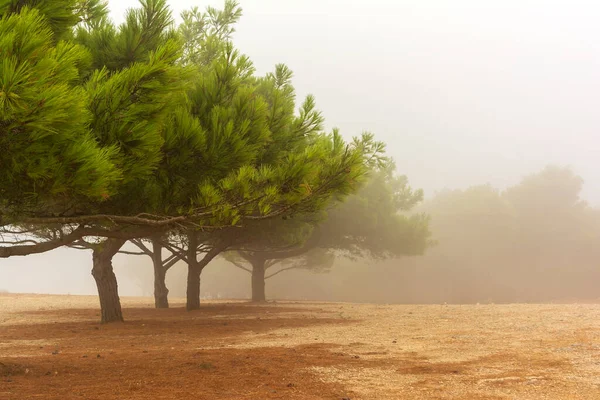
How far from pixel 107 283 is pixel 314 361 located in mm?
8529

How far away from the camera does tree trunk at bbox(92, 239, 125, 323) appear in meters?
13.6

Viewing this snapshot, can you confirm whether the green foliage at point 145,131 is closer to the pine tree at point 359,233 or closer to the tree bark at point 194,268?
the tree bark at point 194,268

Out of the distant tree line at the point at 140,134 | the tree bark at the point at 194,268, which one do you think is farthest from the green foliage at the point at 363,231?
the distant tree line at the point at 140,134

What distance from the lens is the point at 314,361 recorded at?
7.00 meters

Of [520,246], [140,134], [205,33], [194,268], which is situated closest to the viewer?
[140,134]

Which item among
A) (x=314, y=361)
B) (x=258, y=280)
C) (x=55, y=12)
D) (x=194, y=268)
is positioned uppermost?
(x=55, y=12)

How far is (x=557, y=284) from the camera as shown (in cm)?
3809

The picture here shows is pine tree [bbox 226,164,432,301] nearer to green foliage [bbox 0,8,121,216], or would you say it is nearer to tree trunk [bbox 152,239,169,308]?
tree trunk [bbox 152,239,169,308]

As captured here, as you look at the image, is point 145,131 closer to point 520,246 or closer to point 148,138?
point 148,138

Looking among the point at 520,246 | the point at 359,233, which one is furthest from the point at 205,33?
the point at 520,246

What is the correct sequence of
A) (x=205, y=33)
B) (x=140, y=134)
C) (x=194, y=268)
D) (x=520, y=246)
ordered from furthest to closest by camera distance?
(x=520, y=246)
(x=194, y=268)
(x=205, y=33)
(x=140, y=134)

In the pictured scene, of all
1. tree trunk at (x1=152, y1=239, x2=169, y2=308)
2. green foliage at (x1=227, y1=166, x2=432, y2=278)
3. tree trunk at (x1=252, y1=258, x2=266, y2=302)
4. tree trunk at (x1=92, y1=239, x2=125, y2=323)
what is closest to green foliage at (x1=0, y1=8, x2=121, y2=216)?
tree trunk at (x1=92, y1=239, x2=125, y2=323)

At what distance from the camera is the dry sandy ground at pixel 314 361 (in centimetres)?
533

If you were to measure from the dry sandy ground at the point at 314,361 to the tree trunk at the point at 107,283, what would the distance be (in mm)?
1246
